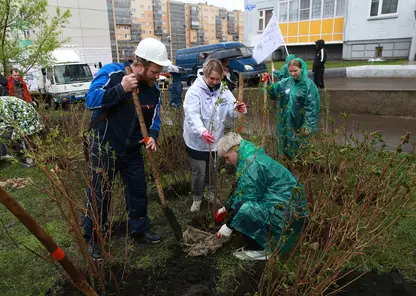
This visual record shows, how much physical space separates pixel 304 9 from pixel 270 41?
17.8 metres

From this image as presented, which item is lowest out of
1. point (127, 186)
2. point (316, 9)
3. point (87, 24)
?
point (127, 186)

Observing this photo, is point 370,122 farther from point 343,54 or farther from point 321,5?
point 321,5

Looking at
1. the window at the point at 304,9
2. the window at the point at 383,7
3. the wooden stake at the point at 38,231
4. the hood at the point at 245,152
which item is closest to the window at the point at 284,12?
the window at the point at 304,9

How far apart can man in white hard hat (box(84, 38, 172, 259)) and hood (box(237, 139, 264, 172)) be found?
2.30ft

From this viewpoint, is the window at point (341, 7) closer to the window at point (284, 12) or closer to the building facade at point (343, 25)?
the building facade at point (343, 25)

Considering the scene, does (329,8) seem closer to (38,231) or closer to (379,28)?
(379,28)

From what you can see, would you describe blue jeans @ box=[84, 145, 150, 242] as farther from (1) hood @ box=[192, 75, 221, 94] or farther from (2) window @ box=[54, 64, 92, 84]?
(2) window @ box=[54, 64, 92, 84]

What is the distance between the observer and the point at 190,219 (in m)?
3.28

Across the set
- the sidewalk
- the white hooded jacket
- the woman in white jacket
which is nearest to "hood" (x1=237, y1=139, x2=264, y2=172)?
the woman in white jacket

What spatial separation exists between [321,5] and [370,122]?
592 inches

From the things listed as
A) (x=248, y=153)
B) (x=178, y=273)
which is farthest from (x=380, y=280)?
(x=178, y=273)

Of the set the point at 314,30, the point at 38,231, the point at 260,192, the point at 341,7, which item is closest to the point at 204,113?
the point at 260,192

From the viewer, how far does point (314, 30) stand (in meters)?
19.7

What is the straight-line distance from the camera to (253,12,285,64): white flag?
14.4 feet
